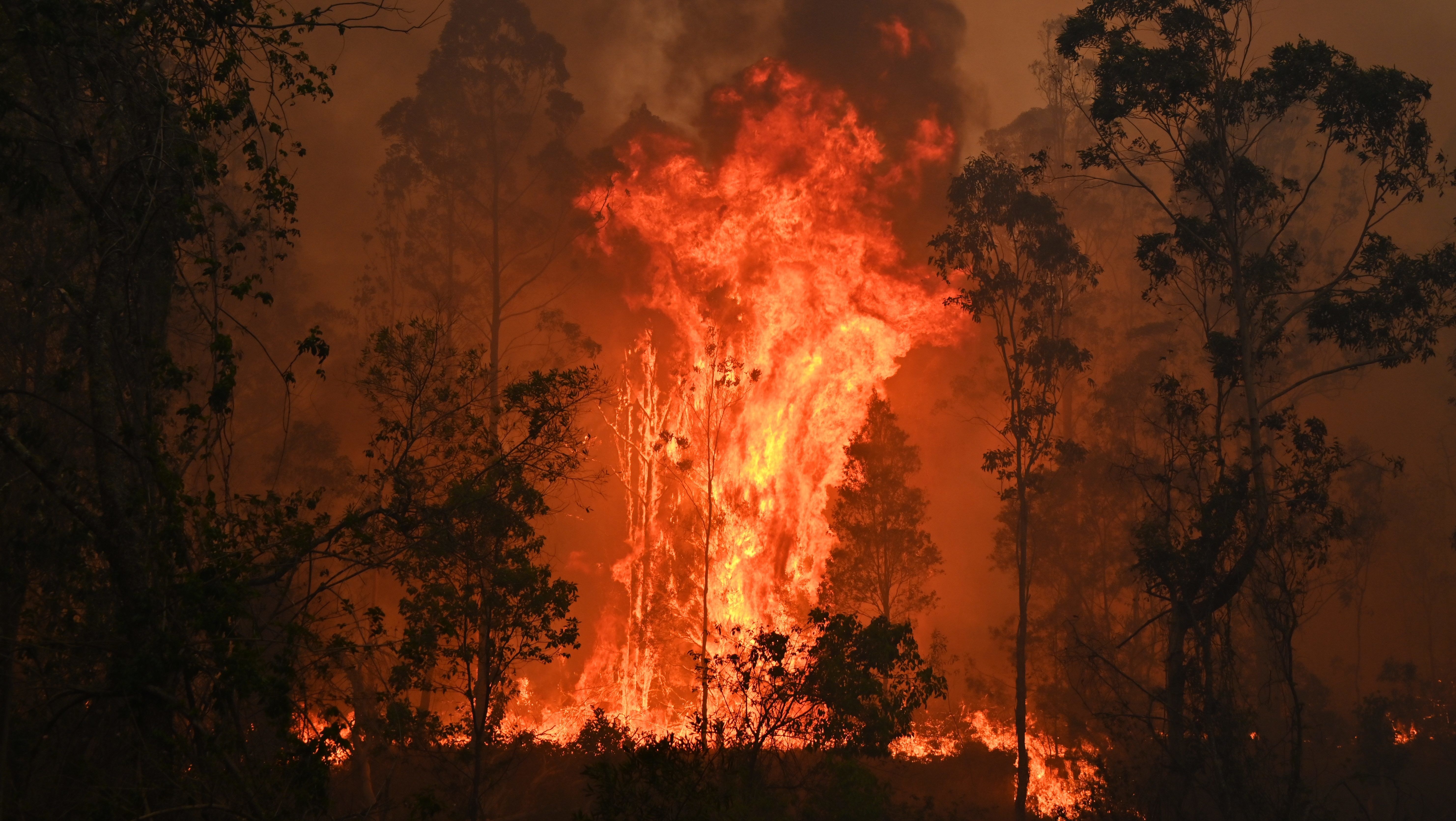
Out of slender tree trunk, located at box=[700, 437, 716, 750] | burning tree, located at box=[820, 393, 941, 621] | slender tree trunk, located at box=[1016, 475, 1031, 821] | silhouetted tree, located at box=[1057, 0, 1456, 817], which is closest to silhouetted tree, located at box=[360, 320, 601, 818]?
slender tree trunk, located at box=[700, 437, 716, 750]

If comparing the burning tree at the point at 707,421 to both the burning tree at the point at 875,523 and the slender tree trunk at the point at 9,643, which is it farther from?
the slender tree trunk at the point at 9,643

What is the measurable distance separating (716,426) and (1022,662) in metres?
10.9

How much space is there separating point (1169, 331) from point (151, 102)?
38621mm

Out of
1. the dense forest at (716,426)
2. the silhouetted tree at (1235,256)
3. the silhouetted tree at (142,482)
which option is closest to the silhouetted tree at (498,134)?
the dense forest at (716,426)

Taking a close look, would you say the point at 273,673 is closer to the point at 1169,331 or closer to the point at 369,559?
the point at 369,559

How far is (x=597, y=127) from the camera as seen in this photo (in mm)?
39500

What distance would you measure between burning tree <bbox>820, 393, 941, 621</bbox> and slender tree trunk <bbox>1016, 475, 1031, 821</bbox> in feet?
16.7

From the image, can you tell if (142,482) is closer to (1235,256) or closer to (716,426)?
(1235,256)

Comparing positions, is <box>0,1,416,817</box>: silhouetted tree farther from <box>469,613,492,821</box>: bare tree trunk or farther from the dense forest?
<box>469,613,492,821</box>: bare tree trunk

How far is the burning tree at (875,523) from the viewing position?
27234 millimetres

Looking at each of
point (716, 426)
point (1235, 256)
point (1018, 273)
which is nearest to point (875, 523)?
point (716, 426)

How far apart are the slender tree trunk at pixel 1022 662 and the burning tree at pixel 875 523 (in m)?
5.09

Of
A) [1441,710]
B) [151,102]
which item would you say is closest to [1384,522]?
[1441,710]

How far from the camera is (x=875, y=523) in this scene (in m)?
27.3
